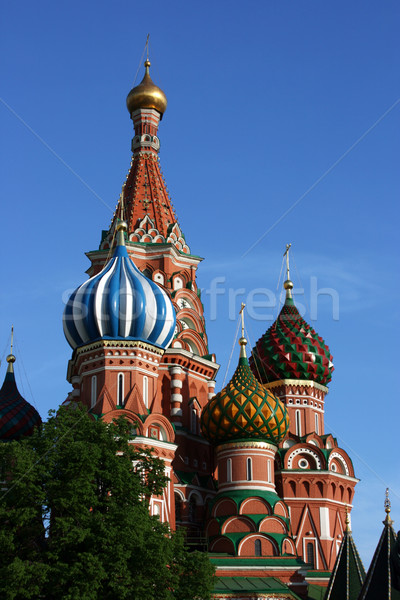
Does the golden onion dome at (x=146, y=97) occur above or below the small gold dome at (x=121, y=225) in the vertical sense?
above

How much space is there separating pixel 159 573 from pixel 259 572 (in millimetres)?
6072

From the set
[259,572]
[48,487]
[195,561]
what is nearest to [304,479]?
[259,572]

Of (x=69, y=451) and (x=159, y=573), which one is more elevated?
(x=69, y=451)

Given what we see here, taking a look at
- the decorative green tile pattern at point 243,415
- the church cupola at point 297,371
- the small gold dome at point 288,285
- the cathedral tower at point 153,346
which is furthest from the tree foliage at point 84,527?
the small gold dome at point 288,285

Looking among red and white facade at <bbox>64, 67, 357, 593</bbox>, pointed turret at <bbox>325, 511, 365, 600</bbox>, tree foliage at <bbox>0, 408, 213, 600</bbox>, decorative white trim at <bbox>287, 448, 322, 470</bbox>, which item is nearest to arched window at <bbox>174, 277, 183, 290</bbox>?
red and white facade at <bbox>64, 67, 357, 593</bbox>

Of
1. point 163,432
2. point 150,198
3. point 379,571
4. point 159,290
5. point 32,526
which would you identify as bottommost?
point 379,571

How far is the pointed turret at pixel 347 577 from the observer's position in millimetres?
18375

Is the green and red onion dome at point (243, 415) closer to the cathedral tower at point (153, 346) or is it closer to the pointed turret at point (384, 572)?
the cathedral tower at point (153, 346)

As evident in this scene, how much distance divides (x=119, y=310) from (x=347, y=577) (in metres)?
9.46

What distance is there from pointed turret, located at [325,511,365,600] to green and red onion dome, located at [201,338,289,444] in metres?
6.97

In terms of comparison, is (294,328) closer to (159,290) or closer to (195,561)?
(159,290)

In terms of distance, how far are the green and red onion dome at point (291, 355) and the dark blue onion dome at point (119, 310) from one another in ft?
17.7

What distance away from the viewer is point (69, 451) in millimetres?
19359

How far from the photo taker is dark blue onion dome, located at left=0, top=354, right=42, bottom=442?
1051 inches
